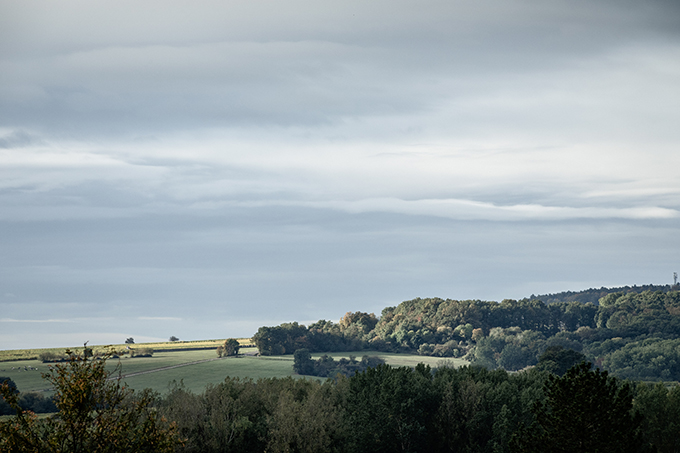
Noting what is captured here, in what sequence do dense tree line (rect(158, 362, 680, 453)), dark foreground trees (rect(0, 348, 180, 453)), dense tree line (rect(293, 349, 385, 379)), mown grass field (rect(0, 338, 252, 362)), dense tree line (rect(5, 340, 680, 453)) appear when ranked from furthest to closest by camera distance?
dense tree line (rect(293, 349, 385, 379)) < mown grass field (rect(0, 338, 252, 362)) < dense tree line (rect(158, 362, 680, 453)) < dense tree line (rect(5, 340, 680, 453)) < dark foreground trees (rect(0, 348, 180, 453))

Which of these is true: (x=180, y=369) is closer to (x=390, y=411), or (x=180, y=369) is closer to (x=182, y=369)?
Answer: (x=182, y=369)

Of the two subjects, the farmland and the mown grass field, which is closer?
the farmland

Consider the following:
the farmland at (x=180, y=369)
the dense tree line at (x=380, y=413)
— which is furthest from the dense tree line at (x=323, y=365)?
the dense tree line at (x=380, y=413)

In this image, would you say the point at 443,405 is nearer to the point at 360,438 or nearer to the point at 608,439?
the point at 360,438

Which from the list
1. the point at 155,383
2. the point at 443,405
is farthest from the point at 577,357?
the point at 155,383

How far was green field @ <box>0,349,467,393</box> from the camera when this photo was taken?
124188mm

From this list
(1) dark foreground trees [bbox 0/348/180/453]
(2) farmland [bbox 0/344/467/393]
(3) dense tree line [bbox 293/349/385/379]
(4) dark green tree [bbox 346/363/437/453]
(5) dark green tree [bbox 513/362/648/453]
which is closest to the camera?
(1) dark foreground trees [bbox 0/348/180/453]

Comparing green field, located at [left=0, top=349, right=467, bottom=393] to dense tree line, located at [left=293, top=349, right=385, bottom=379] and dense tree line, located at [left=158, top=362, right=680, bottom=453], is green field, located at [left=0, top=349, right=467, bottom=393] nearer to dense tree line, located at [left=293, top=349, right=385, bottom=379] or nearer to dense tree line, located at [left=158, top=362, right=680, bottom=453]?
dense tree line, located at [left=293, top=349, right=385, bottom=379]

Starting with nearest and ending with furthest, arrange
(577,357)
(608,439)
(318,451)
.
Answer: (608,439), (318,451), (577,357)

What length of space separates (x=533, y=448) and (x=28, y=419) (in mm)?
23684

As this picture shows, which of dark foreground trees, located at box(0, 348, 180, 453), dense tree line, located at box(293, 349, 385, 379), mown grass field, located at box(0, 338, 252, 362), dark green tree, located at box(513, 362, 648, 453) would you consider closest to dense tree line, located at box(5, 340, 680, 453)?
dark green tree, located at box(513, 362, 648, 453)

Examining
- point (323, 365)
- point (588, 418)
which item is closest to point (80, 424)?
point (588, 418)

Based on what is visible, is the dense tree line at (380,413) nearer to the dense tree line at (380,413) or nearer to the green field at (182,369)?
the dense tree line at (380,413)

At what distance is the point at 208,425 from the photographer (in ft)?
201
